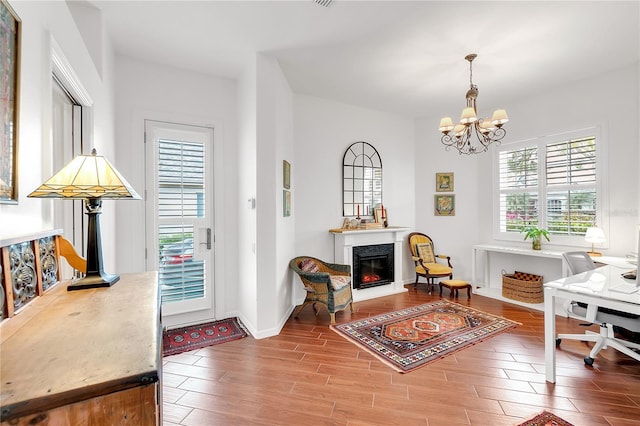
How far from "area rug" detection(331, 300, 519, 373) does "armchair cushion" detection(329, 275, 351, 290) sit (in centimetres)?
44

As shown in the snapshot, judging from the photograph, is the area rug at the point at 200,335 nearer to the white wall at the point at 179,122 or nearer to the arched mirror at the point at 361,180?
the white wall at the point at 179,122

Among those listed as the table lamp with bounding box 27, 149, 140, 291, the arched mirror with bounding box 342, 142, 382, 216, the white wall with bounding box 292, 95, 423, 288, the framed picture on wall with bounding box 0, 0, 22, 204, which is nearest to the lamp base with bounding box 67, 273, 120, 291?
the table lamp with bounding box 27, 149, 140, 291

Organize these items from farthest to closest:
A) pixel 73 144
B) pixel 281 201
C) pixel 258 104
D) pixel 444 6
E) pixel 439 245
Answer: pixel 439 245, pixel 281 201, pixel 258 104, pixel 444 6, pixel 73 144

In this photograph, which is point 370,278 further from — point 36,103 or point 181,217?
point 36,103

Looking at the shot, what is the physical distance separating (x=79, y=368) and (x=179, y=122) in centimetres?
313

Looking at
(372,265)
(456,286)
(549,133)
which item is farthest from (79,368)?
(549,133)

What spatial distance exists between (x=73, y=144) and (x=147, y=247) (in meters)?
1.36

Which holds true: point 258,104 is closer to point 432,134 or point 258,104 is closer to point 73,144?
point 73,144

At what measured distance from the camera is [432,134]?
16.9ft

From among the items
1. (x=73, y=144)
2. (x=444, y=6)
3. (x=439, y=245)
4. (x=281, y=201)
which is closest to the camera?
(x=73, y=144)

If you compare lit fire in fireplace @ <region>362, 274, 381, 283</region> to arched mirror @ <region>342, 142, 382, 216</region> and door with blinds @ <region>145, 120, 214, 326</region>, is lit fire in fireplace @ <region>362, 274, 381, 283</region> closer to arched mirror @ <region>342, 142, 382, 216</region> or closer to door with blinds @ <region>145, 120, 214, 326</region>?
arched mirror @ <region>342, 142, 382, 216</region>

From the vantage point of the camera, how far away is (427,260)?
492 cm

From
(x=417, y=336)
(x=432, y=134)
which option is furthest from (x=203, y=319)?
(x=432, y=134)

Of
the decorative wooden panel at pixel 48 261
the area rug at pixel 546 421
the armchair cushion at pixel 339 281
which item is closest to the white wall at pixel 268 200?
the armchair cushion at pixel 339 281
